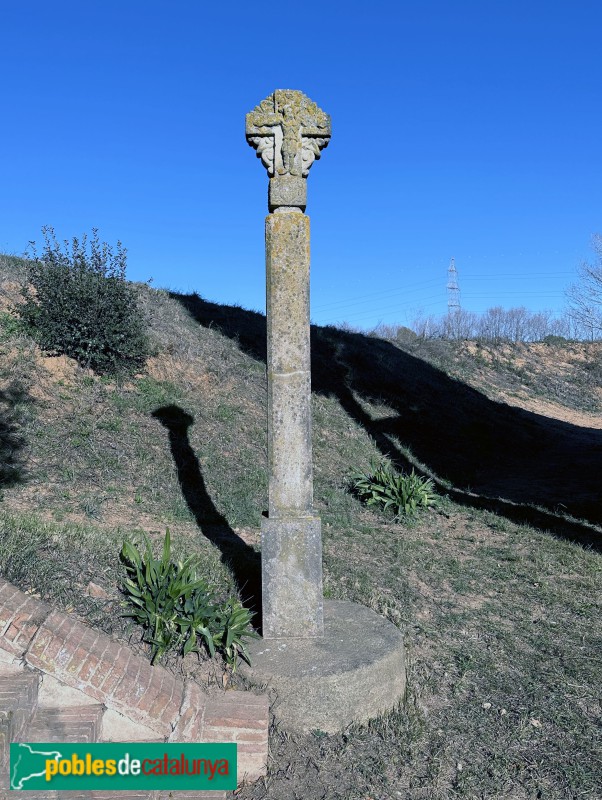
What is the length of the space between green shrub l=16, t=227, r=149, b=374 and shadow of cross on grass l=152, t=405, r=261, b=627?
152cm

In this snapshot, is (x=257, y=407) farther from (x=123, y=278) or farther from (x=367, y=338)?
(x=367, y=338)

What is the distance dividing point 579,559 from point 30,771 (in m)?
6.92

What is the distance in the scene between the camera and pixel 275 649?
4668mm

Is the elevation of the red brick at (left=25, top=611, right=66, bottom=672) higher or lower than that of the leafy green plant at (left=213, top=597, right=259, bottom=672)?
higher

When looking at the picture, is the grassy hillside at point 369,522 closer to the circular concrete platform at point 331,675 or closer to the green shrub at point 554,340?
the circular concrete platform at point 331,675

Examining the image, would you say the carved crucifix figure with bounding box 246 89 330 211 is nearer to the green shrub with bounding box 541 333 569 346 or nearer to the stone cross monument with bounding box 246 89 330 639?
the stone cross monument with bounding box 246 89 330 639

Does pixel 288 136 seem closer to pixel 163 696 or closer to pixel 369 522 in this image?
pixel 163 696

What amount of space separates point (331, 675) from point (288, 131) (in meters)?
3.94

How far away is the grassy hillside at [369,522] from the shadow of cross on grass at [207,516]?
0.05 metres

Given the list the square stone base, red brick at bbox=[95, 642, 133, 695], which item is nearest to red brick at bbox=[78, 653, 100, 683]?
red brick at bbox=[95, 642, 133, 695]

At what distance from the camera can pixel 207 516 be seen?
880cm

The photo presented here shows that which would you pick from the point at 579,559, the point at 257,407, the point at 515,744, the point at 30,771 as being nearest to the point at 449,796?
the point at 515,744

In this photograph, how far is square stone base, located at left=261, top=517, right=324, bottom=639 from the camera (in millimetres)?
4797

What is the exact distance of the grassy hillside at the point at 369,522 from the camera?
4.15m
